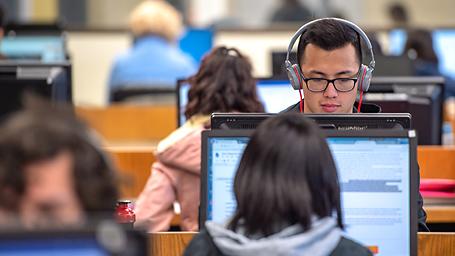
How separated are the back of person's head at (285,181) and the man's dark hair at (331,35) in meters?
1.12

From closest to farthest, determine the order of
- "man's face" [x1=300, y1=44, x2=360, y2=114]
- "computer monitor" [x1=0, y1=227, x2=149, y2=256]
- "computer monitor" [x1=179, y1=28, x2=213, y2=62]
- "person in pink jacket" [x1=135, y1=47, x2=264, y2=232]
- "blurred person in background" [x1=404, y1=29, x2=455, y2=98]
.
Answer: "computer monitor" [x1=0, y1=227, x2=149, y2=256] < "man's face" [x1=300, y1=44, x2=360, y2=114] < "person in pink jacket" [x1=135, y1=47, x2=264, y2=232] < "blurred person in background" [x1=404, y1=29, x2=455, y2=98] < "computer monitor" [x1=179, y1=28, x2=213, y2=62]

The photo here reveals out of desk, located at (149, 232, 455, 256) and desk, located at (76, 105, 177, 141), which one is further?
desk, located at (76, 105, 177, 141)

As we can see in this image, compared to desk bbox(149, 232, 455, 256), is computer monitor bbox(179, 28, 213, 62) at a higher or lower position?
higher

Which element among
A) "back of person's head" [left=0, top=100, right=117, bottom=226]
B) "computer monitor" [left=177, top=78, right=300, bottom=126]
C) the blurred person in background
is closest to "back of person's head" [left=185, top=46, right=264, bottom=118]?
"computer monitor" [left=177, top=78, right=300, bottom=126]

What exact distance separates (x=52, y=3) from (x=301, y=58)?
781 cm

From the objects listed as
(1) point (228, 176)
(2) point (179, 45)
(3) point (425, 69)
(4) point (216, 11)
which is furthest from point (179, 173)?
(4) point (216, 11)

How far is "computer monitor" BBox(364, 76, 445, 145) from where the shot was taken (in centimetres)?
511

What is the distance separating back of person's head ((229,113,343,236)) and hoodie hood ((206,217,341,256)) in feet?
0.05

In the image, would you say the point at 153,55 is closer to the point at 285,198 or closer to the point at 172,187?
the point at 172,187

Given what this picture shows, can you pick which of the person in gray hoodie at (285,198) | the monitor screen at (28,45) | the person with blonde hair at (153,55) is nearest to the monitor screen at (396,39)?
the person with blonde hair at (153,55)

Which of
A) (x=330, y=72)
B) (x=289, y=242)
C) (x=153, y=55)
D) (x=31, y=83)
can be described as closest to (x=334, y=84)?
(x=330, y=72)

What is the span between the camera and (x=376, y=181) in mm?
2881

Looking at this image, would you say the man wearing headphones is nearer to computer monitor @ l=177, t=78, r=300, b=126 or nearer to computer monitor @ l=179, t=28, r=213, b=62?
computer monitor @ l=177, t=78, r=300, b=126

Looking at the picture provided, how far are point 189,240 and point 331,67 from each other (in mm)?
707
